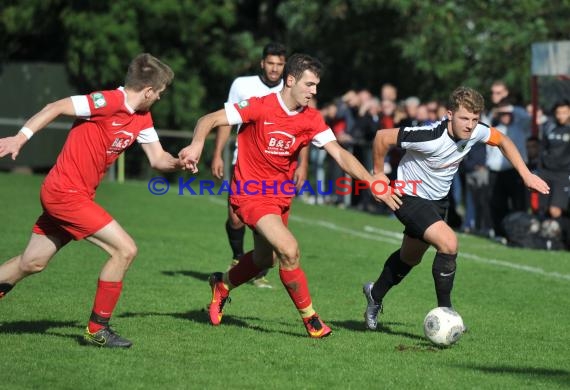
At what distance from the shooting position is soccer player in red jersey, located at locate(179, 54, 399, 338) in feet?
27.1

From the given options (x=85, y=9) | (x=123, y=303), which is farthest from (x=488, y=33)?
(x=123, y=303)

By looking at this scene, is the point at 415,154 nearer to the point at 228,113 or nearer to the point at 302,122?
the point at 302,122

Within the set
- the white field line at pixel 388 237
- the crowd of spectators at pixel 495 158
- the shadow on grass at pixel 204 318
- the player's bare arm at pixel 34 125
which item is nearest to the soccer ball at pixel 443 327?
the shadow on grass at pixel 204 318

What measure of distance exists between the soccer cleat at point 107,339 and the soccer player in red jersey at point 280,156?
1268mm

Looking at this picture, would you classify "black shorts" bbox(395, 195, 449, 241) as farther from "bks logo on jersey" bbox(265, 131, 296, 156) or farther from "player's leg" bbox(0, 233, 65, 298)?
"player's leg" bbox(0, 233, 65, 298)

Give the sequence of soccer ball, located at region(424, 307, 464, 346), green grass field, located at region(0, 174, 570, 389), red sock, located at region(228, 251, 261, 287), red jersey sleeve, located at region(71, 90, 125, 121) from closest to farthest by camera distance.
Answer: green grass field, located at region(0, 174, 570, 389), red jersey sleeve, located at region(71, 90, 125, 121), soccer ball, located at region(424, 307, 464, 346), red sock, located at region(228, 251, 261, 287)

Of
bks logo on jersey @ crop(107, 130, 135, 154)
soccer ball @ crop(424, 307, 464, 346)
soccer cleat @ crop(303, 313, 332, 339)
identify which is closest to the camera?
bks logo on jersey @ crop(107, 130, 135, 154)

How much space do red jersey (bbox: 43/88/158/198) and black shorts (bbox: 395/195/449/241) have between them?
7.00ft

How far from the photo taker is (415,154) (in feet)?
28.5

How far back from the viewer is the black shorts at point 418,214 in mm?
8406

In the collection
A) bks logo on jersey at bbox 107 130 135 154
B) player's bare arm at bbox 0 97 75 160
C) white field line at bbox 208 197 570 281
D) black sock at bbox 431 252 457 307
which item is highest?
player's bare arm at bbox 0 97 75 160

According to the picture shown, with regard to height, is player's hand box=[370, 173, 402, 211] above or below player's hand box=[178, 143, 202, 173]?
below

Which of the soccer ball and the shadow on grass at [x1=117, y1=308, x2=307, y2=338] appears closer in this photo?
the soccer ball

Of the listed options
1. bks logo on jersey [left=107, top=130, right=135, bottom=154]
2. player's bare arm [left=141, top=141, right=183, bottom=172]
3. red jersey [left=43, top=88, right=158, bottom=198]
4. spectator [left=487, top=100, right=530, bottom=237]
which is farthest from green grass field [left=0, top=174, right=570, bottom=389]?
spectator [left=487, top=100, right=530, bottom=237]
